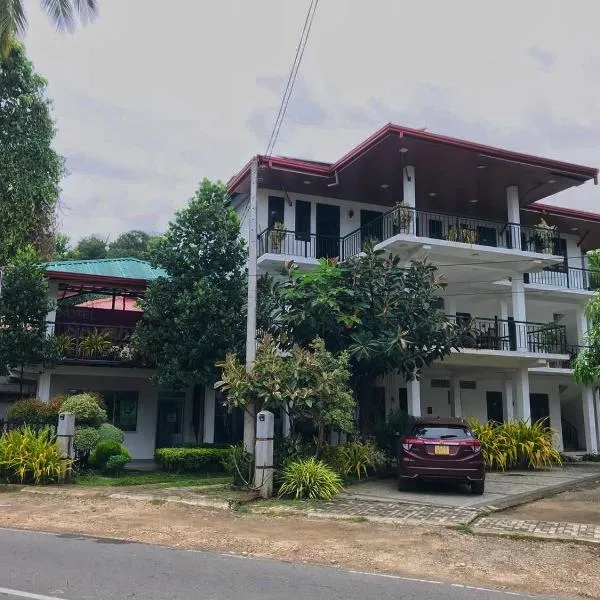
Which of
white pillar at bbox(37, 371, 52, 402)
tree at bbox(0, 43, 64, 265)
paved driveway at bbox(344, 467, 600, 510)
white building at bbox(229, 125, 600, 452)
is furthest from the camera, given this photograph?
tree at bbox(0, 43, 64, 265)

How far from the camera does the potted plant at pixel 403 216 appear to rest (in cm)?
1767

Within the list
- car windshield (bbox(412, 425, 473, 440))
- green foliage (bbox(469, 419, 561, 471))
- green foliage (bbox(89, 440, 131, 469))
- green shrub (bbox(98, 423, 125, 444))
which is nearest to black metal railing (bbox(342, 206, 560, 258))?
green foliage (bbox(469, 419, 561, 471))

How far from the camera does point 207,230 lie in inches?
709

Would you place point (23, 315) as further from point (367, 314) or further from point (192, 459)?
point (367, 314)

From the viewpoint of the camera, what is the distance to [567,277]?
2386cm

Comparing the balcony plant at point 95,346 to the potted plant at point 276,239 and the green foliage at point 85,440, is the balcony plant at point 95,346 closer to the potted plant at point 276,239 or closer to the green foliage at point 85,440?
the green foliage at point 85,440

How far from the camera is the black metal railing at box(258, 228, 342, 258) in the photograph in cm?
1917

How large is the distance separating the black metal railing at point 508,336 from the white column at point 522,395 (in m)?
0.88

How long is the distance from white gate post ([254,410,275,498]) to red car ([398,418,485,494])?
268cm

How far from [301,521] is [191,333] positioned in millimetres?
8088

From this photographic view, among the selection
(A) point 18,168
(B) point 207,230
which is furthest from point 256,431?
(A) point 18,168

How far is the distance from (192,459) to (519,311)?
11.0 m

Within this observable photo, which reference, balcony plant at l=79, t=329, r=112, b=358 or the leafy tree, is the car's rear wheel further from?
the leafy tree

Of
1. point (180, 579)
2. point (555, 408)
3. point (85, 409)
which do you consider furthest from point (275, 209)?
point (180, 579)
